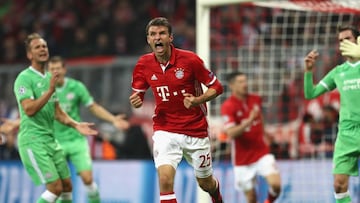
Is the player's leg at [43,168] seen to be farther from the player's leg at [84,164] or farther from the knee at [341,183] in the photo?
the knee at [341,183]

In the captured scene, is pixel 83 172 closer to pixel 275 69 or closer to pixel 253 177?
pixel 253 177

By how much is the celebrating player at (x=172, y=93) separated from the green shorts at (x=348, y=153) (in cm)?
140

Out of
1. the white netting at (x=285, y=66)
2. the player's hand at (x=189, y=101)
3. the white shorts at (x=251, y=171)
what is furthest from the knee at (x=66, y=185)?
the white netting at (x=285, y=66)

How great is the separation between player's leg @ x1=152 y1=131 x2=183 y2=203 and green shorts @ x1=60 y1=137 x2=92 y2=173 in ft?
9.37

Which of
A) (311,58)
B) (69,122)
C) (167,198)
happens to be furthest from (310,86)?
(69,122)

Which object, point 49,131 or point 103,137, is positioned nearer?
point 49,131

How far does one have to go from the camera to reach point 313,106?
46.8ft

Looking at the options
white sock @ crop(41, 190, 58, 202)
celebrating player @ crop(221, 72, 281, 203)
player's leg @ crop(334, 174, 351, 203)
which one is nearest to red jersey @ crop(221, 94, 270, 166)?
celebrating player @ crop(221, 72, 281, 203)

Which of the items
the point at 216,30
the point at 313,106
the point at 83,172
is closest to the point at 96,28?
the point at 216,30

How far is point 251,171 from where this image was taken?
12.1 meters

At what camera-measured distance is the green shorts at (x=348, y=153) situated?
371 inches

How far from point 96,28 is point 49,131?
1009 cm

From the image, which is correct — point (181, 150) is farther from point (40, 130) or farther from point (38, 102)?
point (40, 130)

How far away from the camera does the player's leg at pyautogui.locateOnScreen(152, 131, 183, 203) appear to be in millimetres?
8578
